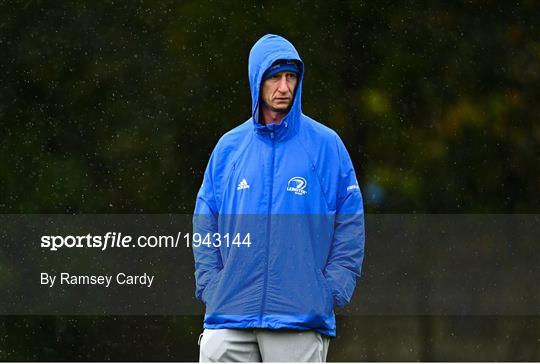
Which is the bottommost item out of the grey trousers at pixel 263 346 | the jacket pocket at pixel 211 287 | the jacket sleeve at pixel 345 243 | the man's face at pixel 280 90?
the grey trousers at pixel 263 346

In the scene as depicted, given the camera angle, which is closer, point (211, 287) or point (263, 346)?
point (263, 346)

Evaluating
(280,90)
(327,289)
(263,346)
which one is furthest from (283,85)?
(263,346)

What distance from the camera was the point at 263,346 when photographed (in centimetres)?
461

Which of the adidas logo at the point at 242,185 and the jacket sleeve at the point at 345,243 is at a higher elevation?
the adidas logo at the point at 242,185

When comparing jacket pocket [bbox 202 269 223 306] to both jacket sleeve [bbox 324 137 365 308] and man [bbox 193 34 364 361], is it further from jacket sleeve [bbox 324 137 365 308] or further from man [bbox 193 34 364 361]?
jacket sleeve [bbox 324 137 365 308]

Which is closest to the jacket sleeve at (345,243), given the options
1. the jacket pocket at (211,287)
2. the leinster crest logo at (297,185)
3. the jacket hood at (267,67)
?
the leinster crest logo at (297,185)

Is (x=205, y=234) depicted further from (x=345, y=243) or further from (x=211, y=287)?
(x=345, y=243)

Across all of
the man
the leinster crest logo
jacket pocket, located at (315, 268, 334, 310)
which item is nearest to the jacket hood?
the man

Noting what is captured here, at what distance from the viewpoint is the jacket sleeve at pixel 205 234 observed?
4770 millimetres

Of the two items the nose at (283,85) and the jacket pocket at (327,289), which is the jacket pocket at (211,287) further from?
the nose at (283,85)

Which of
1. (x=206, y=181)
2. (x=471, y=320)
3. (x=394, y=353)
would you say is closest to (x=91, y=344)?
(x=394, y=353)

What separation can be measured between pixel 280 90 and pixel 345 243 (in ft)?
1.97

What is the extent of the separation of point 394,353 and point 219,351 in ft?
11.7

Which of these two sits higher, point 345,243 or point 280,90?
point 280,90
